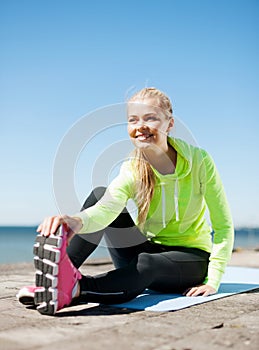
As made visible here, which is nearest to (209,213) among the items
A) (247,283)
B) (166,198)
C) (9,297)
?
(166,198)

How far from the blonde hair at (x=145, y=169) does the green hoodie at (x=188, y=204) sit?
0.10 feet

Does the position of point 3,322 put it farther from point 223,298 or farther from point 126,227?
point 223,298

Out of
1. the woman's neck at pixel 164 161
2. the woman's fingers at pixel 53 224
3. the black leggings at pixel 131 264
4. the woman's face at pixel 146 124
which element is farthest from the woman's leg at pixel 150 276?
the woman's face at pixel 146 124

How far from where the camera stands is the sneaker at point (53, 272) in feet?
6.88

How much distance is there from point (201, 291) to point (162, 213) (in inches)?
17.1

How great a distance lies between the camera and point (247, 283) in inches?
131

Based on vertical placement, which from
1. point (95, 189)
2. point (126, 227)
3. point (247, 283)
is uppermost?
point (95, 189)

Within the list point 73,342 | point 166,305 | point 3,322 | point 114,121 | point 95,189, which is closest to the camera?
point 73,342

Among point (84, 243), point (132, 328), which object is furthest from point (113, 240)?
point (132, 328)

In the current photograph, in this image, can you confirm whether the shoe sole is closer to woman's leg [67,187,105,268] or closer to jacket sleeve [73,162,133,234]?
jacket sleeve [73,162,133,234]

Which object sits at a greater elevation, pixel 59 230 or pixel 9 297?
pixel 59 230

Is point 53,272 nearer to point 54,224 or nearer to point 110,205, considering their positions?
point 54,224

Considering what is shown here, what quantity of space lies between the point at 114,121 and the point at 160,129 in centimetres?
38

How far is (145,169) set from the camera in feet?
9.07
